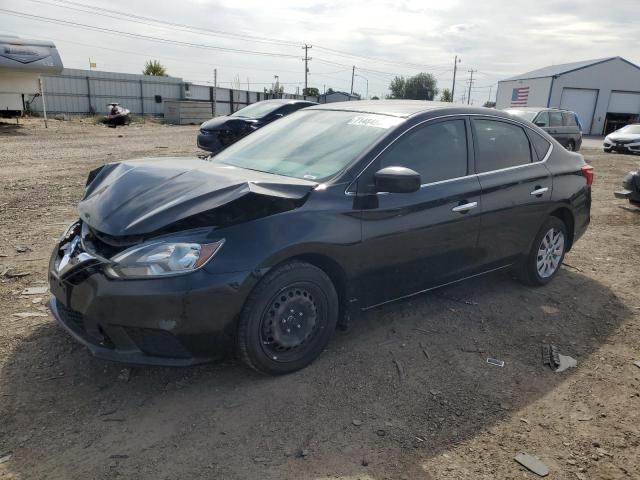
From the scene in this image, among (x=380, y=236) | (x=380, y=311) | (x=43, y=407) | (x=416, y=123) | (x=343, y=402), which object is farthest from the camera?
(x=380, y=311)

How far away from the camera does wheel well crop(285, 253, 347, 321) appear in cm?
312

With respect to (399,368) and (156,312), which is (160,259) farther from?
(399,368)

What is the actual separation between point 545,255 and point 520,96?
138 feet

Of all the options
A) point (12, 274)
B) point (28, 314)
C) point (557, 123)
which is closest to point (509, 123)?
point (28, 314)

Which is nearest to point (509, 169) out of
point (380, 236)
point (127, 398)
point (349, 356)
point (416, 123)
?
point (416, 123)

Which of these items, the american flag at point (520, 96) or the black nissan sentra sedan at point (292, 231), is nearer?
the black nissan sentra sedan at point (292, 231)

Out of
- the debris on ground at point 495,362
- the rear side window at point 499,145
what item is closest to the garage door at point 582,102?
the rear side window at point 499,145

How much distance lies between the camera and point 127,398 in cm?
291

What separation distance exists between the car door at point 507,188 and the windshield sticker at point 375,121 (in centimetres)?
84

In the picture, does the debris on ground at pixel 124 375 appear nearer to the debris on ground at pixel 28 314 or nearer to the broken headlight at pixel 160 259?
the broken headlight at pixel 160 259

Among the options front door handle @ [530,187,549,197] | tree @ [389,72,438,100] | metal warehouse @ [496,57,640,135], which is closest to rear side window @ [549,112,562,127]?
front door handle @ [530,187,549,197]

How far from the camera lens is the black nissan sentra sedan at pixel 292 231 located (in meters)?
2.72

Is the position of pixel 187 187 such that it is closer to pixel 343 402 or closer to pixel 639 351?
pixel 343 402

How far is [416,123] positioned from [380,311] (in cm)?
154
